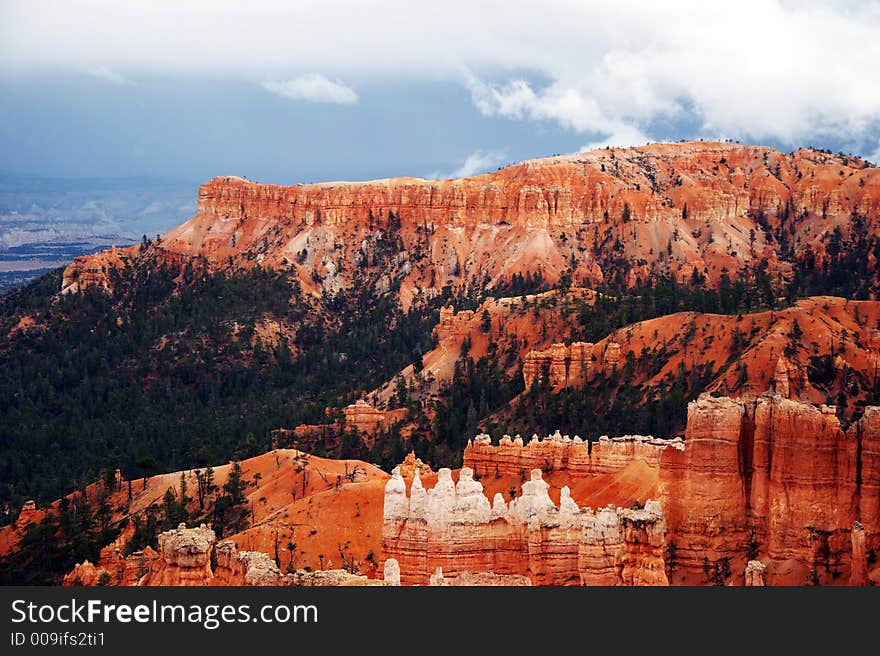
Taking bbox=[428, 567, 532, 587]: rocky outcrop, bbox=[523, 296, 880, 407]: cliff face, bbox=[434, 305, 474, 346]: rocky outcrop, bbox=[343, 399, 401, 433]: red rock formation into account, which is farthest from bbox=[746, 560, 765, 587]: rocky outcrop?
bbox=[434, 305, 474, 346]: rocky outcrop

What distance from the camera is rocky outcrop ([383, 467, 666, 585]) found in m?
60.1

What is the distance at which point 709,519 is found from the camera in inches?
2552

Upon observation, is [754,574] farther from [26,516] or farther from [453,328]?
[453,328]

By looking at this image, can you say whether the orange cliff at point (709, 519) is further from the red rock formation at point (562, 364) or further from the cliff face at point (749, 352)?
the red rock formation at point (562, 364)

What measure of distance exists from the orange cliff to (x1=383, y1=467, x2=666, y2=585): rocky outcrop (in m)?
0.05

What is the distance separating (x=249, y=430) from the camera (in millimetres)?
151625

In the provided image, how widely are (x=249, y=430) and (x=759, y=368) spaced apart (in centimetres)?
5805

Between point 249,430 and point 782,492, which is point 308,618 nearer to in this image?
point 782,492

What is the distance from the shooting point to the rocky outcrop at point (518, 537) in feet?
197

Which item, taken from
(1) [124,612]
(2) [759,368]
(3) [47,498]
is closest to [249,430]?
(3) [47,498]

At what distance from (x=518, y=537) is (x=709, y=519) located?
8944mm

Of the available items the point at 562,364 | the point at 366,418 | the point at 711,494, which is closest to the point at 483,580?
the point at 711,494

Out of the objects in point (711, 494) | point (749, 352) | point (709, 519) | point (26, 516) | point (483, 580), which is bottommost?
point (26, 516)

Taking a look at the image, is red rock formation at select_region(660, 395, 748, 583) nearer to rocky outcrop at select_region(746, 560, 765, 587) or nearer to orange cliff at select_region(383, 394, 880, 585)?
orange cliff at select_region(383, 394, 880, 585)
